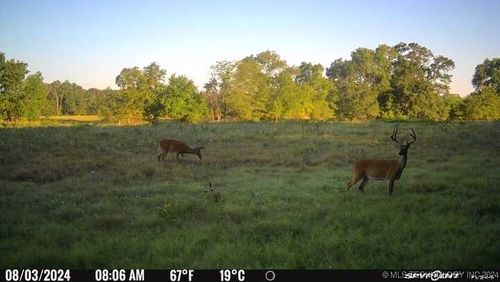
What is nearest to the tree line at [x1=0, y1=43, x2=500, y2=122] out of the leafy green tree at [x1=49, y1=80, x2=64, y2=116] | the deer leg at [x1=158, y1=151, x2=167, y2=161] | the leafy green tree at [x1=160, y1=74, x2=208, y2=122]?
the leafy green tree at [x1=160, y1=74, x2=208, y2=122]

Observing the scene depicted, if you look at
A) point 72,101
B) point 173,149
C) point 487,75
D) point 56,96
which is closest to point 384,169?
point 173,149

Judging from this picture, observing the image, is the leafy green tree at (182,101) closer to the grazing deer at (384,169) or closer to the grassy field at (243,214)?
the grassy field at (243,214)

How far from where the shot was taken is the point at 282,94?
6494cm

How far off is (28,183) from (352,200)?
1064cm

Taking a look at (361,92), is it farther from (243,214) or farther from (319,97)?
(243,214)

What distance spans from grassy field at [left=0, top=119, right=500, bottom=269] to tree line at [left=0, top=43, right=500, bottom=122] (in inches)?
1594

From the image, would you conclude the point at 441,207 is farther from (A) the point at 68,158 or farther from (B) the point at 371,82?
(B) the point at 371,82

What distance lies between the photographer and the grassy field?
779 cm

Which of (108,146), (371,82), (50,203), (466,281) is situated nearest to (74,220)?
(50,203)

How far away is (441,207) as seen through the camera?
36.6 feet

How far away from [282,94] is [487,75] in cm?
4201

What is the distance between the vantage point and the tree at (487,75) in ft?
261

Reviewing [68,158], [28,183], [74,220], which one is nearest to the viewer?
[74,220]

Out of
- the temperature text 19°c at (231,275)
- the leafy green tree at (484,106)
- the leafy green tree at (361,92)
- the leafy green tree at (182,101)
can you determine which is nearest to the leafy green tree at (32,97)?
the leafy green tree at (182,101)
